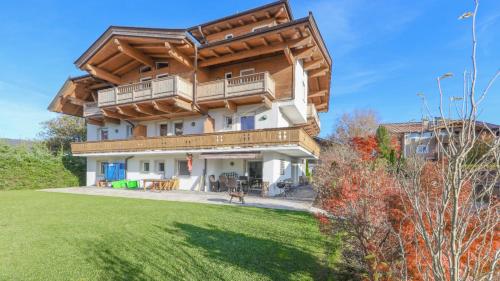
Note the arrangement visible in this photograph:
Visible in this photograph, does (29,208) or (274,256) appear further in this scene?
(29,208)

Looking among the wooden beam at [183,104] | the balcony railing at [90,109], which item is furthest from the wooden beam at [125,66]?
the wooden beam at [183,104]

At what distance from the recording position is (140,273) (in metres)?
4.63

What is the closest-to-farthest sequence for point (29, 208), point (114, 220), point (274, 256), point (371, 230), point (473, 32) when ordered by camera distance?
point (473, 32) < point (371, 230) < point (274, 256) < point (114, 220) < point (29, 208)

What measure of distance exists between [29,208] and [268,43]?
15.2 m

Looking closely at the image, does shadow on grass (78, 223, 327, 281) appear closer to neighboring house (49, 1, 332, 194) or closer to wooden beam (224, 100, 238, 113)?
neighboring house (49, 1, 332, 194)

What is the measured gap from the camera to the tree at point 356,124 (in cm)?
4494

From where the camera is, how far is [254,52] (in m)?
16.7

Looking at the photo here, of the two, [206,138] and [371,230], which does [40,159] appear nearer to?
[206,138]

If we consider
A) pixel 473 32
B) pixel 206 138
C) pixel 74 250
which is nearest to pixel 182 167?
pixel 206 138

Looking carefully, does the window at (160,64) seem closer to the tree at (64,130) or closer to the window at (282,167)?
the window at (282,167)

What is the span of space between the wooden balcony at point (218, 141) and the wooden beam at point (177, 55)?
17.3 feet

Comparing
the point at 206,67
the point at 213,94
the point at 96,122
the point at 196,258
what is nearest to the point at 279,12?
the point at 206,67

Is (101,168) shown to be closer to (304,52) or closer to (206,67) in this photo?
(206,67)

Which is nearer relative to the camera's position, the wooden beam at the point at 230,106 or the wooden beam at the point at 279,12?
the wooden beam at the point at 230,106
